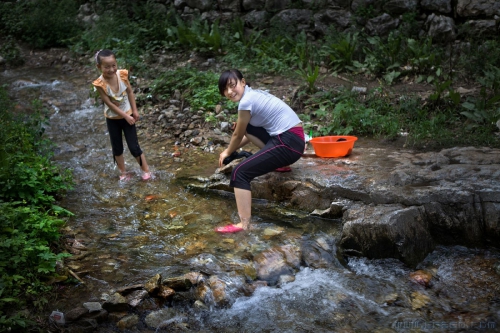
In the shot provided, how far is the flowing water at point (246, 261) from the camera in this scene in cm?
316

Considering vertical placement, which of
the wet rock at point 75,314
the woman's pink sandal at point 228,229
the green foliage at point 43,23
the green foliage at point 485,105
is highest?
the green foliage at point 43,23

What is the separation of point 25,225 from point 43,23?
9.79 metres

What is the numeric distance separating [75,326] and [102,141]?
14.6 feet

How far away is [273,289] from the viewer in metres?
3.55

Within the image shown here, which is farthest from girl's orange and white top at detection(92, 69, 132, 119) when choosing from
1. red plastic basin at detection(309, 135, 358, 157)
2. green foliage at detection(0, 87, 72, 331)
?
red plastic basin at detection(309, 135, 358, 157)

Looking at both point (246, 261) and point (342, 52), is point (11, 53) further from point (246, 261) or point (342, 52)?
point (246, 261)

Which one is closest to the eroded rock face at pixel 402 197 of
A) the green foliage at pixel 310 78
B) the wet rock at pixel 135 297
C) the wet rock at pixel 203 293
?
the wet rock at pixel 203 293

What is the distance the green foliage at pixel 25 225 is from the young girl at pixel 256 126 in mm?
1521

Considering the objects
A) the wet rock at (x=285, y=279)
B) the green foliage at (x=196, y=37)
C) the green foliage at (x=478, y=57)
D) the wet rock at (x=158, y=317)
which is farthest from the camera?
the green foliage at (x=196, y=37)

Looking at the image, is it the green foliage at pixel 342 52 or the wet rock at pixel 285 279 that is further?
the green foliage at pixel 342 52

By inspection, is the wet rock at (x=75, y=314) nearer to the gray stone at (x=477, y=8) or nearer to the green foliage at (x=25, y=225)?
the green foliage at (x=25, y=225)

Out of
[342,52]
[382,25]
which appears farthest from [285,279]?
[382,25]

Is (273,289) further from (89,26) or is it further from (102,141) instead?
(89,26)

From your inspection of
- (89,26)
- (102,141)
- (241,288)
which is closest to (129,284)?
(241,288)
